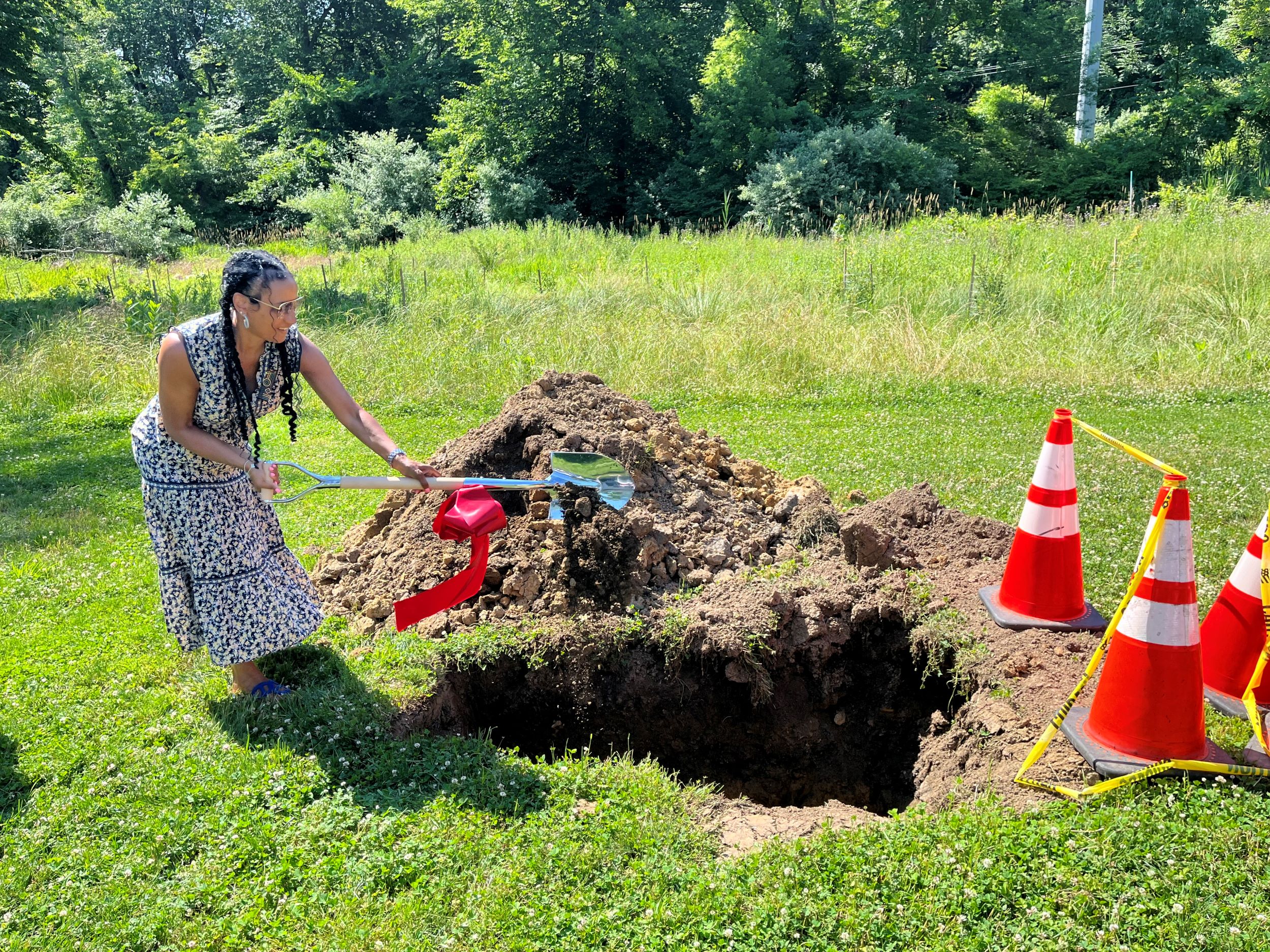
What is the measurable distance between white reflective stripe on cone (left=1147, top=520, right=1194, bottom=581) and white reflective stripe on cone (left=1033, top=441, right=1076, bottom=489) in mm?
913

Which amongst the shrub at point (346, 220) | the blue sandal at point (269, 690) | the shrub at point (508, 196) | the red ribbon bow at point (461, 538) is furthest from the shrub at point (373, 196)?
the red ribbon bow at point (461, 538)

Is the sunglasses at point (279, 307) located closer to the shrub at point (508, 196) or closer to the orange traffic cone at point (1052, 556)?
the orange traffic cone at point (1052, 556)

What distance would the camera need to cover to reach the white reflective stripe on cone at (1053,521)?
4.14m

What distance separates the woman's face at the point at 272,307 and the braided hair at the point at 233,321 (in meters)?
0.01

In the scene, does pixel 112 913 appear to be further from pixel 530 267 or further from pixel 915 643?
pixel 530 267

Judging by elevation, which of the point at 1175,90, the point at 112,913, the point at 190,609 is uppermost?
the point at 1175,90

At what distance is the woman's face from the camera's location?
3.46m

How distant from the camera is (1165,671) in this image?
3.24m

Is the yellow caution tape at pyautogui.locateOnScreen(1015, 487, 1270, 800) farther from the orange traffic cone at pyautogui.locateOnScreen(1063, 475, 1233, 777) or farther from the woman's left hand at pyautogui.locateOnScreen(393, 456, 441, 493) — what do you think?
the woman's left hand at pyautogui.locateOnScreen(393, 456, 441, 493)

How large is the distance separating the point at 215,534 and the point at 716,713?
2.27 meters

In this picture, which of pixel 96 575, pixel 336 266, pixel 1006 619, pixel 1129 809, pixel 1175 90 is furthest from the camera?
pixel 1175 90

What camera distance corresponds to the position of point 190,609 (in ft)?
12.8

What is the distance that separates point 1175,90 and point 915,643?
97.3 ft

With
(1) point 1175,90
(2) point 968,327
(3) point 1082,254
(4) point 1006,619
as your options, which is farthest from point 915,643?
(1) point 1175,90
